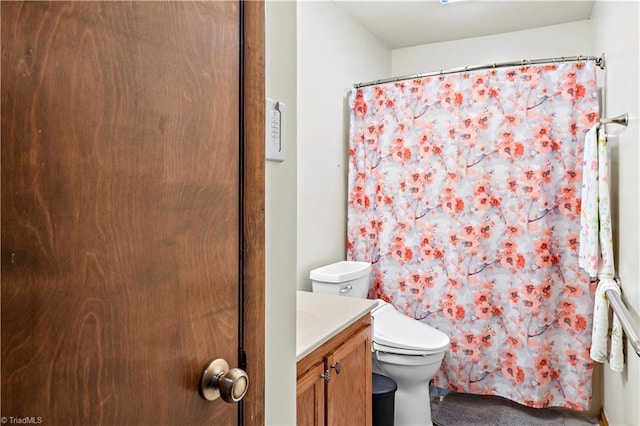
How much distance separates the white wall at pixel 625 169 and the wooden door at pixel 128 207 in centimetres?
146

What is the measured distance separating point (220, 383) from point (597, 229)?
1.91 metres

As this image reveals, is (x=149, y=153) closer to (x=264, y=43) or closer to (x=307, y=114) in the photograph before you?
(x=264, y=43)

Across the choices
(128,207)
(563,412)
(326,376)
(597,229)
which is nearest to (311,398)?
(326,376)

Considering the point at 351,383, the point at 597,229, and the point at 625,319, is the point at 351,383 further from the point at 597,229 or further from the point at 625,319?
the point at 597,229

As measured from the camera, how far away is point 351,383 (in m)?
1.48

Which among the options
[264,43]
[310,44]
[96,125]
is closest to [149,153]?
[96,125]

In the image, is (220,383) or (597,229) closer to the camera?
(220,383)

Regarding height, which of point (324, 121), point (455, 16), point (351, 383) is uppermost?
point (455, 16)

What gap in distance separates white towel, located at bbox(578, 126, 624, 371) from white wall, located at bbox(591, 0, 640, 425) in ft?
0.20

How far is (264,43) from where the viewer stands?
0.84 meters

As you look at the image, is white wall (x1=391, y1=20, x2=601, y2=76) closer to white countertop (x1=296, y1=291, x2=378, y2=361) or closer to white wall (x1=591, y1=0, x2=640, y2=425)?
white wall (x1=591, y1=0, x2=640, y2=425)

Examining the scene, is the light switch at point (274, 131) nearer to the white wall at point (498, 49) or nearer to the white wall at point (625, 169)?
the white wall at point (625, 169)

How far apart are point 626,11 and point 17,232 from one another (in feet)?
6.84

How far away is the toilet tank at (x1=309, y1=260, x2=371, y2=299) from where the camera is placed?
7.59 ft
